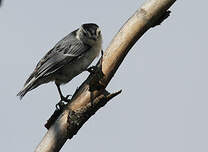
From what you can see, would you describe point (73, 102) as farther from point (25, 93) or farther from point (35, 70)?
point (35, 70)

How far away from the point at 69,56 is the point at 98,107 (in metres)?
2.60

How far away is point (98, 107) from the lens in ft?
15.3

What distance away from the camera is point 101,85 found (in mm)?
4840

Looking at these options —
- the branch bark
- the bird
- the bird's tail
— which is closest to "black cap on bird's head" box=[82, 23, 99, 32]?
the bird

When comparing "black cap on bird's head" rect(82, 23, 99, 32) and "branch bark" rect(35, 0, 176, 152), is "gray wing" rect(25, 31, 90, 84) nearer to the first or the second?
"black cap on bird's head" rect(82, 23, 99, 32)

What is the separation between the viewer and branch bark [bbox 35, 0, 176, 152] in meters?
4.62

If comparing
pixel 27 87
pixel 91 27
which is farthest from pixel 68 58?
pixel 27 87

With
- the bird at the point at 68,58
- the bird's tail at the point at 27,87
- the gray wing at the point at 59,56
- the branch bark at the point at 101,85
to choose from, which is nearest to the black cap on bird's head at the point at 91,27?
the bird at the point at 68,58

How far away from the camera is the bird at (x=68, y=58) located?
6.92 meters

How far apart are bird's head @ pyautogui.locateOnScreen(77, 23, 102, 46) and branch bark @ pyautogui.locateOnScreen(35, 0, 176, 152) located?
6.92 ft

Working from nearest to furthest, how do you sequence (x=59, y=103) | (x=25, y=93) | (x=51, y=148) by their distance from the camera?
(x=51, y=148) < (x=59, y=103) < (x=25, y=93)

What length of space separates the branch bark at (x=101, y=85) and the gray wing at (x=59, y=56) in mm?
1843

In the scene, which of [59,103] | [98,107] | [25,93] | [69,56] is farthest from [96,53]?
[98,107]

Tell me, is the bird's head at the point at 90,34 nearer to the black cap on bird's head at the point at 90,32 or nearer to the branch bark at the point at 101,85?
the black cap on bird's head at the point at 90,32
